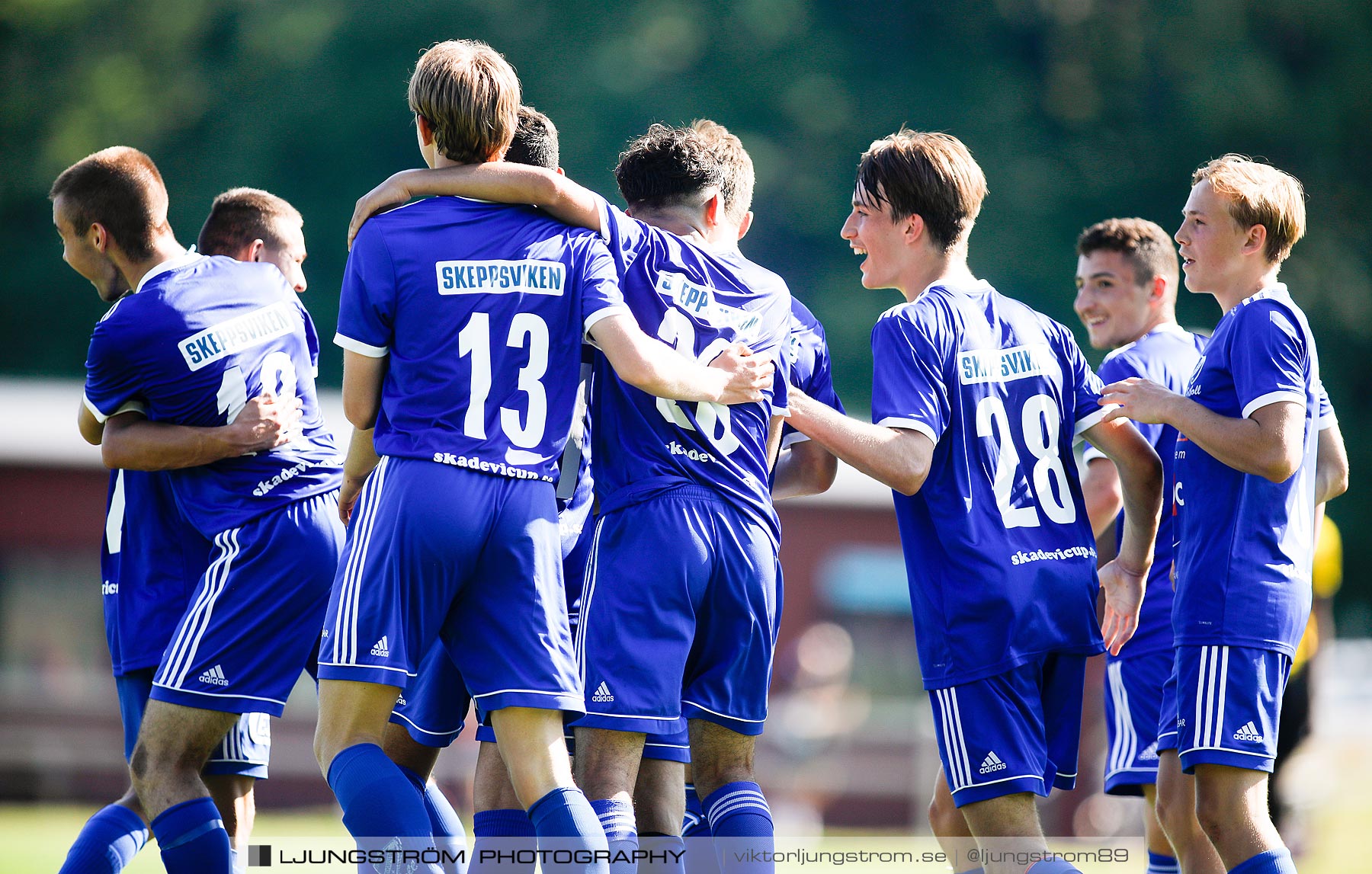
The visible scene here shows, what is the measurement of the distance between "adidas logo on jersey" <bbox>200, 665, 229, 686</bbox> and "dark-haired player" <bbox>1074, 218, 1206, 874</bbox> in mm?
3315

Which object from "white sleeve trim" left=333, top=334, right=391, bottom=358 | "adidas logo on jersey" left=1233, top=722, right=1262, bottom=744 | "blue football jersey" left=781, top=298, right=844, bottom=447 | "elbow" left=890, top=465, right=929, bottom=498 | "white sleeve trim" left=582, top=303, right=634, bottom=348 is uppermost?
"blue football jersey" left=781, top=298, right=844, bottom=447

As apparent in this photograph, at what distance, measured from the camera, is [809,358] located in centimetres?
514

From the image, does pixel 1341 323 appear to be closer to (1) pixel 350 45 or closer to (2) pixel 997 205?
(2) pixel 997 205

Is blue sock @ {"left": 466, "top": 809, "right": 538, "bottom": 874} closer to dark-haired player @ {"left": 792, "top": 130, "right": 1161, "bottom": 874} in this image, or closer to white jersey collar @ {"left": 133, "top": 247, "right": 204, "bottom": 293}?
dark-haired player @ {"left": 792, "top": 130, "right": 1161, "bottom": 874}

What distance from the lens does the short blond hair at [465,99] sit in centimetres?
424

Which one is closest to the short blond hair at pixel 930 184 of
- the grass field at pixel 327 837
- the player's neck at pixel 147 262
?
A: the player's neck at pixel 147 262

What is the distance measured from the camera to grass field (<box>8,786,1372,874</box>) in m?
9.23

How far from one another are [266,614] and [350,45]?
22207mm

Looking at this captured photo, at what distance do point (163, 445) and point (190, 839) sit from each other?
132 centimetres

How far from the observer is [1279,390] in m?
4.51

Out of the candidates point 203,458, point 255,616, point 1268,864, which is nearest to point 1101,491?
point 1268,864

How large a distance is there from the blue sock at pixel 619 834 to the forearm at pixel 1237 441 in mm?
2118

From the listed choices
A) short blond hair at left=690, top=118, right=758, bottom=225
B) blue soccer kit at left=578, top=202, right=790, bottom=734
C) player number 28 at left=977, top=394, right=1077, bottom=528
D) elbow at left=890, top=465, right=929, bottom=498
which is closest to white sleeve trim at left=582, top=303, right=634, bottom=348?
blue soccer kit at left=578, top=202, right=790, bottom=734

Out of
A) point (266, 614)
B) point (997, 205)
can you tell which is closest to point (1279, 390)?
point (266, 614)
